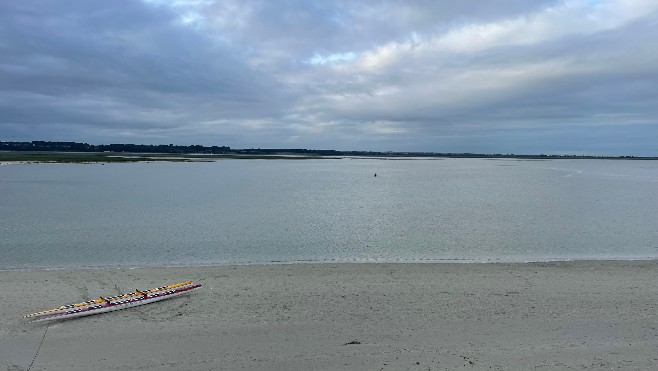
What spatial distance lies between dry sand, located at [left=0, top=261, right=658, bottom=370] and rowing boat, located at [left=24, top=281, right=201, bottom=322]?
158mm

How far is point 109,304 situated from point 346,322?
16.5 feet

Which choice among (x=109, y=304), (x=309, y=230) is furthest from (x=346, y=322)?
(x=309, y=230)

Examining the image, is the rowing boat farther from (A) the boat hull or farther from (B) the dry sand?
(B) the dry sand

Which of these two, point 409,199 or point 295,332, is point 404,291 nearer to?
point 295,332

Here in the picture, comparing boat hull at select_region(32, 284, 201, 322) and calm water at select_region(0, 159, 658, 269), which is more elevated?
boat hull at select_region(32, 284, 201, 322)

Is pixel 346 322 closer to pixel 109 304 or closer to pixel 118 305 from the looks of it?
pixel 118 305

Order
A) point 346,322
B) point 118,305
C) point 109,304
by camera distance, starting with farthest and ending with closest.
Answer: point 118,305 < point 109,304 < point 346,322

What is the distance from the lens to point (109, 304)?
10070mm

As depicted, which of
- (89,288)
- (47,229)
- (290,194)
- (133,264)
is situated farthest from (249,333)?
(290,194)

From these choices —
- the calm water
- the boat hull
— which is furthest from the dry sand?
the calm water

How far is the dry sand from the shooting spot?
7992 millimetres

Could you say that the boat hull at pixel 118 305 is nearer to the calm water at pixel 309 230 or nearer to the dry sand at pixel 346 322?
the dry sand at pixel 346 322

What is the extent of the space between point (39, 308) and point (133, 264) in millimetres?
5346

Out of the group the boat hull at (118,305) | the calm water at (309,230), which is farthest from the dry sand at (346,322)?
the calm water at (309,230)
